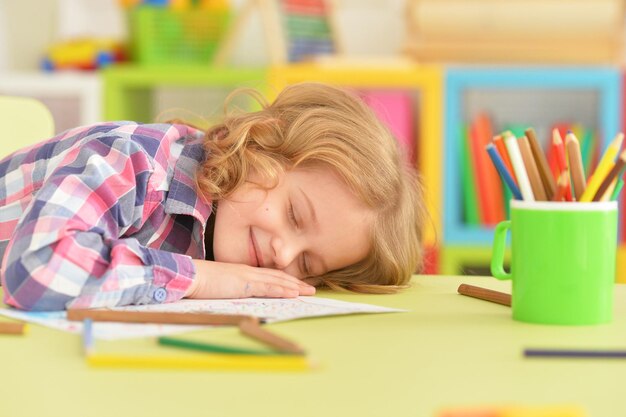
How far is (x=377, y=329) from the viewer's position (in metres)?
0.75

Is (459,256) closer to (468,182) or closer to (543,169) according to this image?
(468,182)

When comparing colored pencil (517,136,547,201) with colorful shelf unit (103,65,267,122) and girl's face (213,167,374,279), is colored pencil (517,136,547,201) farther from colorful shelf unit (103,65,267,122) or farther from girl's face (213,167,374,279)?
Answer: colorful shelf unit (103,65,267,122)

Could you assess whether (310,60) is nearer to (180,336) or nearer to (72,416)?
(180,336)

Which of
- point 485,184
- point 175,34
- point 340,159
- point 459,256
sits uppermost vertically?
point 175,34

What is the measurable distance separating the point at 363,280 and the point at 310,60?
5.45 feet

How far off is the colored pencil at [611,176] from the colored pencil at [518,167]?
0.17 ft

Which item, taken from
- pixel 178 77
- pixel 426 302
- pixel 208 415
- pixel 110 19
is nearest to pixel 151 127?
pixel 426 302

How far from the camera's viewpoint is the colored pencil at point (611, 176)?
75 centimetres

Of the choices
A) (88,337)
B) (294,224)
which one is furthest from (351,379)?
(294,224)

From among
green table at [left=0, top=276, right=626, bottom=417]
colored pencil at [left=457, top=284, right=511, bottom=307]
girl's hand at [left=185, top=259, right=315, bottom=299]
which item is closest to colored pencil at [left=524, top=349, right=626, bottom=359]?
green table at [left=0, top=276, right=626, bottom=417]

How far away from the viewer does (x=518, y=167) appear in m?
0.78

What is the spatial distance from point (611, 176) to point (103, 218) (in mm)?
502

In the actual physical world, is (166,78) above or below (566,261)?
above

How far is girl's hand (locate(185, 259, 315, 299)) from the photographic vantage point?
0.96 metres
